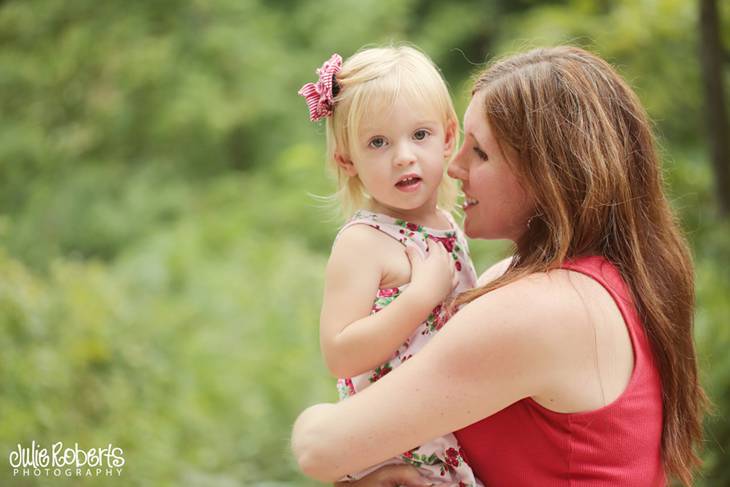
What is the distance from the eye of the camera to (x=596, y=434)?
1739 mm

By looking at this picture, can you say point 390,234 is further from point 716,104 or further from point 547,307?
point 716,104

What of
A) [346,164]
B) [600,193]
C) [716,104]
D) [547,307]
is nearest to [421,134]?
[346,164]

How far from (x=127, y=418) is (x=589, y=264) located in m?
3.79

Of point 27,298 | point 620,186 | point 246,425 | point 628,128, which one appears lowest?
point 620,186

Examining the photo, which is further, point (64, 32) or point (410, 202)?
point (64, 32)

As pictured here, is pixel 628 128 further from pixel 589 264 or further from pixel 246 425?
pixel 246 425

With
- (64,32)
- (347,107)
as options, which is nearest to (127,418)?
(347,107)

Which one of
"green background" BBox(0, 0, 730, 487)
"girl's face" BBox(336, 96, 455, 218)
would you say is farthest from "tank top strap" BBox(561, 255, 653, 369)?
"green background" BBox(0, 0, 730, 487)

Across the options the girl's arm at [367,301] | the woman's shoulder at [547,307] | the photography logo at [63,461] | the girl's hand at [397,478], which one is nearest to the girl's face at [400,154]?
the girl's arm at [367,301]

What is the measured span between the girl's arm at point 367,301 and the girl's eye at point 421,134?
26 cm

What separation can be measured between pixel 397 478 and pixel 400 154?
77 centimetres

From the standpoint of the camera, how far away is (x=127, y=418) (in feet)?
16.2

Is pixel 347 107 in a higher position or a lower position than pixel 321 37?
lower

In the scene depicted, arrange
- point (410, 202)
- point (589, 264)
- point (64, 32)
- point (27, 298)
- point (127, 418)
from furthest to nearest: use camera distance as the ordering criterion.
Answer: point (64, 32), point (27, 298), point (127, 418), point (410, 202), point (589, 264)
